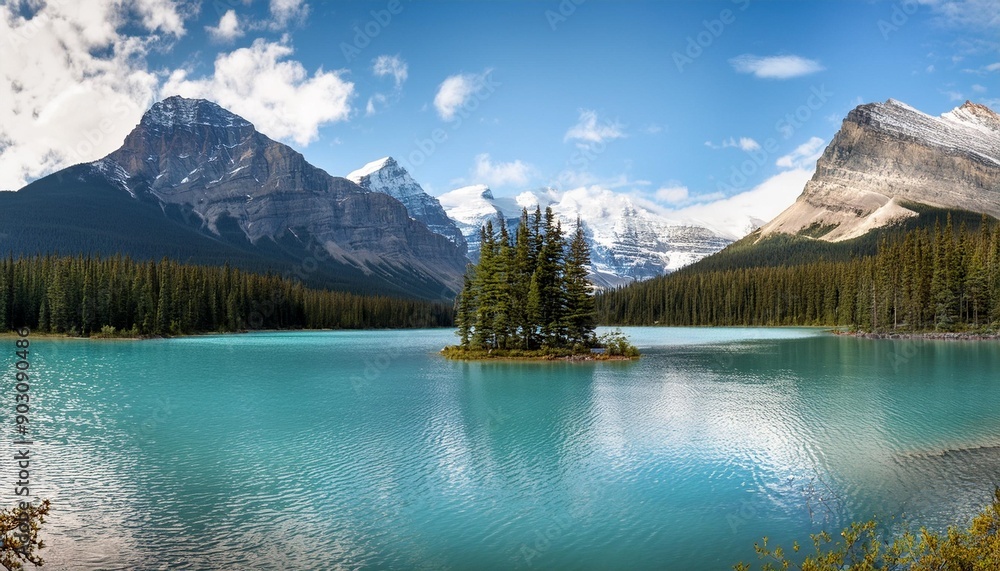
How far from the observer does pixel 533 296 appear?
6894 centimetres

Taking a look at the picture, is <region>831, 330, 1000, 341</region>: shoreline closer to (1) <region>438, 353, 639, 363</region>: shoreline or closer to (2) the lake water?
(2) the lake water

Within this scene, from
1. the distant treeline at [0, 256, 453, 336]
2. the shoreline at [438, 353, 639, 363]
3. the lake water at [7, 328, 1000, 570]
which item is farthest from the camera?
the distant treeline at [0, 256, 453, 336]

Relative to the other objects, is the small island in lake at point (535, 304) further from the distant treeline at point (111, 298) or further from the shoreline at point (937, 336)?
the distant treeline at point (111, 298)

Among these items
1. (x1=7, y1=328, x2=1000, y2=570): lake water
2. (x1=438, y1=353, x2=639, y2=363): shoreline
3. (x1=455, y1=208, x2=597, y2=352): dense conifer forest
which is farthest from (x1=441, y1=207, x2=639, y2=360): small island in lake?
(x1=7, y1=328, x2=1000, y2=570): lake water

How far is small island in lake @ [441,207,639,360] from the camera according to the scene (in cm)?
6969

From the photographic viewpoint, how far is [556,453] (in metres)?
24.8

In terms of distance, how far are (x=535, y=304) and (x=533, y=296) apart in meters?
0.96

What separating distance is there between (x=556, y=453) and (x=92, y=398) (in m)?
31.7

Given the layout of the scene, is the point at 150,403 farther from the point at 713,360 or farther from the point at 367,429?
the point at 713,360

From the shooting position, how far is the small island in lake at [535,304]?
229ft

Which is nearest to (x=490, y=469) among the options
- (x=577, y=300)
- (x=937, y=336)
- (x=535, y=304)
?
(x=535, y=304)

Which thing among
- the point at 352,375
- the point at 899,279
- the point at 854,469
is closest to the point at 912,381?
the point at 854,469

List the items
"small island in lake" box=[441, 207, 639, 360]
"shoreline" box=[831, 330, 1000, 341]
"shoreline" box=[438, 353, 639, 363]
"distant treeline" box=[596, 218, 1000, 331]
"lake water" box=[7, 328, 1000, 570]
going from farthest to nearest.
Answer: "distant treeline" box=[596, 218, 1000, 331]
"shoreline" box=[831, 330, 1000, 341]
"small island in lake" box=[441, 207, 639, 360]
"shoreline" box=[438, 353, 639, 363]
"lake water" box=[7, 328, 1000, 570]

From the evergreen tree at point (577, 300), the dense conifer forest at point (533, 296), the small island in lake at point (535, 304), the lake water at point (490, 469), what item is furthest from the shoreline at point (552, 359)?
the lake water at point (490, 469)
